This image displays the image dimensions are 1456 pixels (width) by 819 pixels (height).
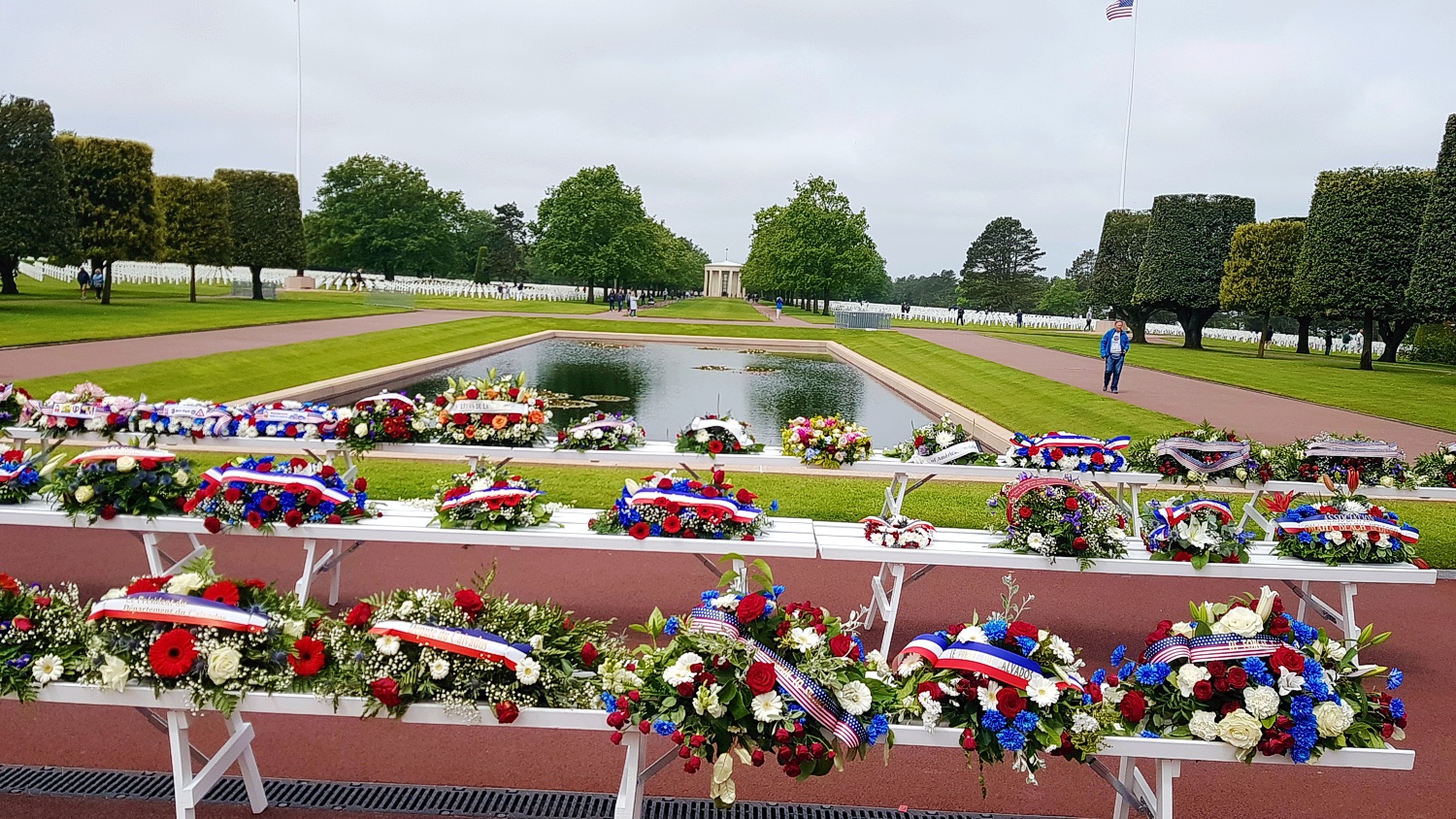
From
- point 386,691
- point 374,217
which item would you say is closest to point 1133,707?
point 386,691

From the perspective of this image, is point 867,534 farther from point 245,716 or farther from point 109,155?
point 109,155

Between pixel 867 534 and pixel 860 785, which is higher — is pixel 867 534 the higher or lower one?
the higher one

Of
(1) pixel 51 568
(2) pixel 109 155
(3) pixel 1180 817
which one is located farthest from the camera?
(2) pixel 109 155

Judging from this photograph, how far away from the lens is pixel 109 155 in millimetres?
31578

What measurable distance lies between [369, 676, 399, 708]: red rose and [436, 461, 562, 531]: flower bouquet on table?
225 centimetres

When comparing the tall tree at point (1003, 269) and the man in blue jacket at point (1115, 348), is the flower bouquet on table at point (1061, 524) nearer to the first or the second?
the man in blue jacket at point (1115, 348)

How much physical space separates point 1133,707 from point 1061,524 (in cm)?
227

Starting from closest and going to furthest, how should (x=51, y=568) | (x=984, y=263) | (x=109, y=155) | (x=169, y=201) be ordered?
1. (x=51, y=568)
2. (x=109, y=155)
3. (x=169, y=201)
4. (x=984, y=263)

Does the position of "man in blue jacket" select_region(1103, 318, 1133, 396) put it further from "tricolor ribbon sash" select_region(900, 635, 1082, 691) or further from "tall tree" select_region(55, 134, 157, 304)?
"tall tree" select_region(55, 134, 157, 304)

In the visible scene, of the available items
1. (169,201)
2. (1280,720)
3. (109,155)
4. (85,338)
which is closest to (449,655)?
(1280,720)

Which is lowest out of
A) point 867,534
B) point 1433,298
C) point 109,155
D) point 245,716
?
point 245,716

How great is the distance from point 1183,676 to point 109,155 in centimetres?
3718

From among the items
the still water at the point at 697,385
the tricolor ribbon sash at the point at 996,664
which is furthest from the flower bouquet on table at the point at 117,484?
the still water at the point at 697,385

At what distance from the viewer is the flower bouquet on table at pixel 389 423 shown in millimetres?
7164
